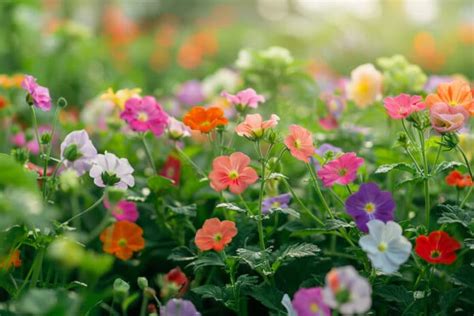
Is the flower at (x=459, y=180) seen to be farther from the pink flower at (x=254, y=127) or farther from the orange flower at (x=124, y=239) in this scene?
the orange flower at (x=124, y=239)

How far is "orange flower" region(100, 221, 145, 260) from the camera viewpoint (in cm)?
150

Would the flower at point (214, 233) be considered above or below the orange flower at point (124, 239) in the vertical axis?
above

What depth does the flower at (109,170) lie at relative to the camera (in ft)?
4.23

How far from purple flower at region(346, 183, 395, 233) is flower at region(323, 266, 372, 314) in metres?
0.34

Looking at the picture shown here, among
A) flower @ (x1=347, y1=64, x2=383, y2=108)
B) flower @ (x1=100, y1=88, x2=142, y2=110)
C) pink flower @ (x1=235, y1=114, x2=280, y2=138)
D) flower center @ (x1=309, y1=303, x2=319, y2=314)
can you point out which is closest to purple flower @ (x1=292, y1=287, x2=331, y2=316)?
flower center @ (x1=309, y1=303, x2=319, y2=314)

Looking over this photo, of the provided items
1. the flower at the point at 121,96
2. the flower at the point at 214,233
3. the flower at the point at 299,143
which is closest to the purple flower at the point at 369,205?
the flower at the point at 299,143

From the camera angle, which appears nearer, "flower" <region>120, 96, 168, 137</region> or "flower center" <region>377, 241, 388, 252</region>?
"flower center" <region>377, 241, 388, 252</region>

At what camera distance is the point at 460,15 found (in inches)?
253

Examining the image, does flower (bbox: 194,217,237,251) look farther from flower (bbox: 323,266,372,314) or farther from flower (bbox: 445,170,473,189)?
flower (bbox: 445,170,473,189)

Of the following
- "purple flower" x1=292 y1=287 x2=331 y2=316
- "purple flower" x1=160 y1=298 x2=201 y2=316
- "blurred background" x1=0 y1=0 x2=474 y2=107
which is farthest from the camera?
"blurred background" x1=0 y1=0 x2=474 y2=107

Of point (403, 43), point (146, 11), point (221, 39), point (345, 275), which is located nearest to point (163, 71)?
point (221, 39)

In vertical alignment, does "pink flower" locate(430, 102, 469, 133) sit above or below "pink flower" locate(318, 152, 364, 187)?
above

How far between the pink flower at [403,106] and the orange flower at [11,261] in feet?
2.43

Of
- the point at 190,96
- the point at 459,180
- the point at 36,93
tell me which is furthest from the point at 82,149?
the point at 190,96
